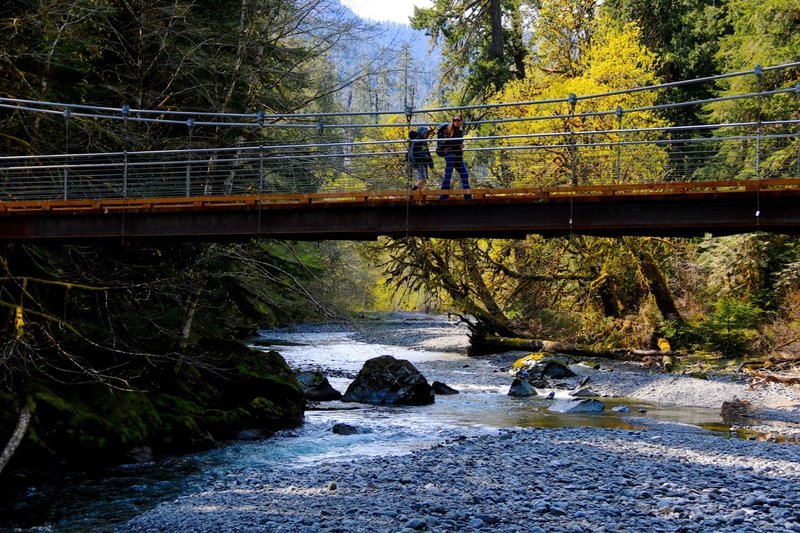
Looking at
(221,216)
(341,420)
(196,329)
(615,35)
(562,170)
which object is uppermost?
(615,35)

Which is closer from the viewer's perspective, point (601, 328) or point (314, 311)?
point (314, 311)

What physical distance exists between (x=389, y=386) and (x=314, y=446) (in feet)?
15.5

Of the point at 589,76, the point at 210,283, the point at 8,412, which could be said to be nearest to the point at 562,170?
the point at 589,76

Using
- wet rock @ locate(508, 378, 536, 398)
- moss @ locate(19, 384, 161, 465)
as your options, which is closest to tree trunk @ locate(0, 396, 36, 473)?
moss @ locate(19, 384, 161, 465)

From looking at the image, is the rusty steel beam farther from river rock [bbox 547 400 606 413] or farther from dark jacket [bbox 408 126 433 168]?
river rock [bbox 547 400 606 413]

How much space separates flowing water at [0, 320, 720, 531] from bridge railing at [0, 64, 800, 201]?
12.8 ft

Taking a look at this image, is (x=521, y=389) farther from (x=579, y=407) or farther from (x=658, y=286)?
(x=658, y=286)

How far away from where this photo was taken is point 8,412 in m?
10.7

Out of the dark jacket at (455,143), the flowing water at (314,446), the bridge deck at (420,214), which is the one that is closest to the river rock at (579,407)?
the flowing water at (314,446)

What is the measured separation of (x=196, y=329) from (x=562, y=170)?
8.93m

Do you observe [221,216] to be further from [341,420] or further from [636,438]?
[636,438]

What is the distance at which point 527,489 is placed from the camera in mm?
8852

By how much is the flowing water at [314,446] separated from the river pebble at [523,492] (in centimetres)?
72

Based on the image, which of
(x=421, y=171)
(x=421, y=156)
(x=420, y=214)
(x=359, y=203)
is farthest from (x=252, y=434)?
(x=421, y=156)
